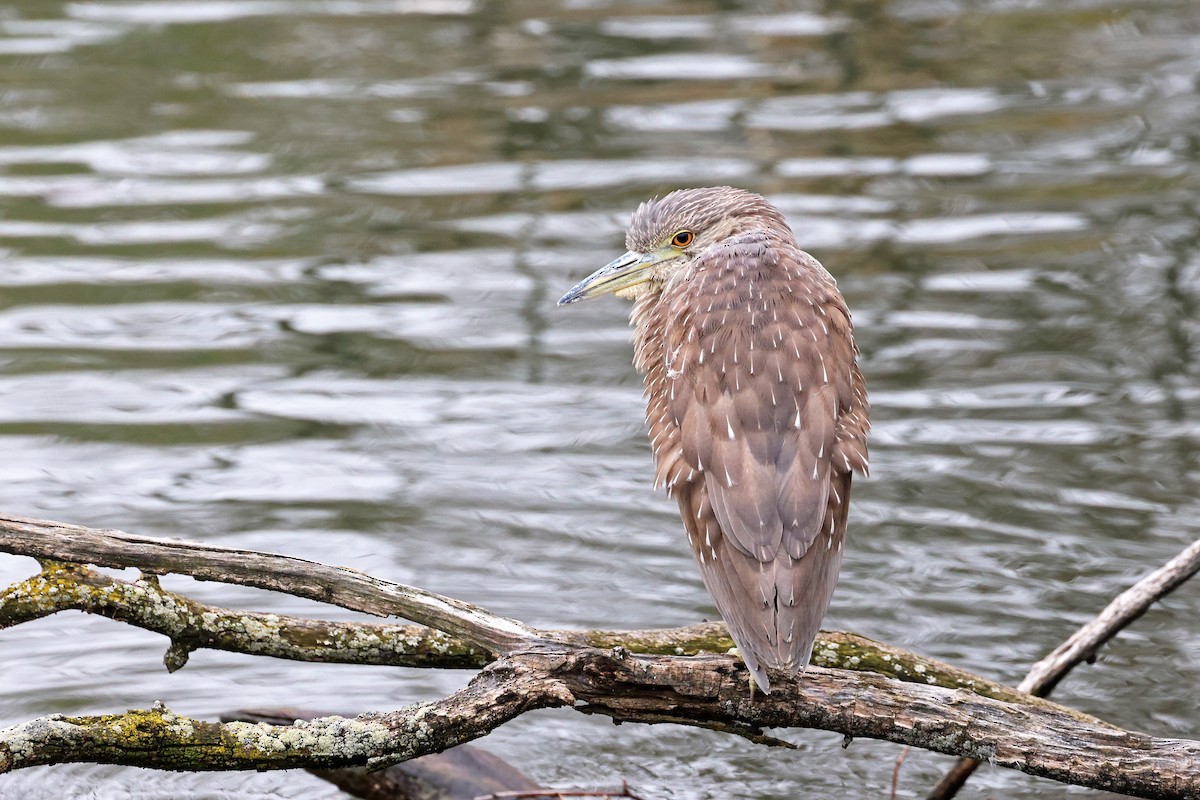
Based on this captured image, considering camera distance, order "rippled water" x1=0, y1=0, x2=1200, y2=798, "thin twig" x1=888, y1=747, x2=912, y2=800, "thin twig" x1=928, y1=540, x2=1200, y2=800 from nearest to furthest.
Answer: "thin twig" x1=928, y1=540, x2=1200, y2=800, "thin twig" x1=888, y1=747, x2=912, y2=800, "rippled water" x1=0, y1=0, x2=1200, y2=798

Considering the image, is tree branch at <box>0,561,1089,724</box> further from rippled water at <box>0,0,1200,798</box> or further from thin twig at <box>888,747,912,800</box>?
rippled water at <box>0,0,1200,798</box>

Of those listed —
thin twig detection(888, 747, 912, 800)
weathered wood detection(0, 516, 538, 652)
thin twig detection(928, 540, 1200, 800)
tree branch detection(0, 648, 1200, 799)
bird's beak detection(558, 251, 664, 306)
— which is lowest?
thin twig detection(888, 747, 912, 800)

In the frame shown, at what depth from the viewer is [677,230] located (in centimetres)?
490

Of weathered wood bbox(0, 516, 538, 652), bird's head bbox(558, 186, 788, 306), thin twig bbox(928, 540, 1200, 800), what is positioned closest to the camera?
weathered wood bbox(0, 516, 538, 652)

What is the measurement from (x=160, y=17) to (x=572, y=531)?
301 inches

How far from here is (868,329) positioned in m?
8.28

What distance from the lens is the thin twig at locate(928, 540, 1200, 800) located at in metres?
4.03

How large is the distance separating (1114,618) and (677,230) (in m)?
1.72

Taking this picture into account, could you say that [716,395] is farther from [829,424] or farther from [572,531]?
[572,531]

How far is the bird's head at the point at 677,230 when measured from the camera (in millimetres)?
4867

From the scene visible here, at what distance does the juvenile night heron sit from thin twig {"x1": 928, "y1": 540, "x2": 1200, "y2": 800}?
2.48 feet

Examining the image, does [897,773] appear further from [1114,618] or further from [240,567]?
[240,567]

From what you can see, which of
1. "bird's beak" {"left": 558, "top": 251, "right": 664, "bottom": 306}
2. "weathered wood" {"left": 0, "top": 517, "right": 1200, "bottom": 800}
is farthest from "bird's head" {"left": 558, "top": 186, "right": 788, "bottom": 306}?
"weathered wood" {"left": 0, "top": 517, "right": 1200, "bottom": 800}

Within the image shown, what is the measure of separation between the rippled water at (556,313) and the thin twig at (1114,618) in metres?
0.76
